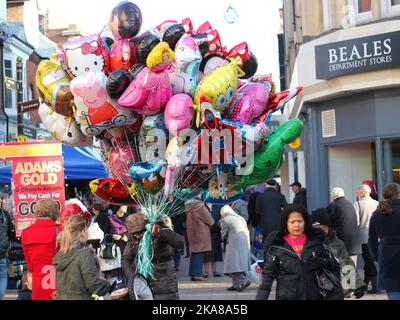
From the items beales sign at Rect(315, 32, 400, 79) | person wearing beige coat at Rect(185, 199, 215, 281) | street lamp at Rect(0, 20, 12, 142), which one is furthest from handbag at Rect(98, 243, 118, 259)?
street lamp at Rect(0, 20, 12, 142)

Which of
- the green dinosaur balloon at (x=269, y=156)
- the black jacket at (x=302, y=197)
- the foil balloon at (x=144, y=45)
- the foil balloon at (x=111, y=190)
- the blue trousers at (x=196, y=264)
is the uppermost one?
the foil balloon at (x=144, y=45)

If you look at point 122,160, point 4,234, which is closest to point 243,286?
point 4,234

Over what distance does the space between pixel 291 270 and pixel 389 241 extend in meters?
2.30

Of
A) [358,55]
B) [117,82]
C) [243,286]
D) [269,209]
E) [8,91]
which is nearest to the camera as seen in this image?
[117,82]

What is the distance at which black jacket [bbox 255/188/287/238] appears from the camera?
13.7 meters

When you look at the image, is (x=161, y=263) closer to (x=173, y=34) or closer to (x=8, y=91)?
(x=173, y=34)

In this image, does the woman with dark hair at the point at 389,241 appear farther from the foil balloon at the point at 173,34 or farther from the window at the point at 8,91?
the window at the point at 8,91

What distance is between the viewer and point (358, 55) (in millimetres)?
14023

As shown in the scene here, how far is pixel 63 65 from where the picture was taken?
7.70 metres

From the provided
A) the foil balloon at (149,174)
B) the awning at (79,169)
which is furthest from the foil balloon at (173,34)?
the awning at (79,169)

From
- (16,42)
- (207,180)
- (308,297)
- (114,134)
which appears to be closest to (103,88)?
(114,134)

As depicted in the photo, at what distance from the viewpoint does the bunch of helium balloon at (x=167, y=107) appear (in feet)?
23.3
